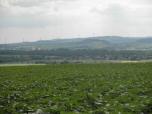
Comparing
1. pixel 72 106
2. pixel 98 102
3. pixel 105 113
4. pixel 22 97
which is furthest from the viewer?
pixel 22 97

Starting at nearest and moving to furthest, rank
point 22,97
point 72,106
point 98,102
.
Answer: point 72,106 → point 98,102 → point 22,97

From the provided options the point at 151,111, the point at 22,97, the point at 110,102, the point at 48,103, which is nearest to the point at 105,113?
the point at 151,111

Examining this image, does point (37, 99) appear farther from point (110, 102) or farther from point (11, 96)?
point (110, 102)

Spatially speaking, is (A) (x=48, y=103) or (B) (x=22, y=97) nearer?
(A) (x=48, y=103)

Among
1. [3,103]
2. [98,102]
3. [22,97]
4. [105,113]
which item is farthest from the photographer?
[22,97]

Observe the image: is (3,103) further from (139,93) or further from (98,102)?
(139,93)

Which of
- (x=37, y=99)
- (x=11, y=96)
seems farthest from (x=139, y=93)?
(x=11, y=96)

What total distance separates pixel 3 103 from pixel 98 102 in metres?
6.99

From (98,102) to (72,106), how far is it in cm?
250

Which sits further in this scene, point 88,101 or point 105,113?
point 88,101

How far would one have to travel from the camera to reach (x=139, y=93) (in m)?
29.8

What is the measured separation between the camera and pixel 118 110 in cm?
2064

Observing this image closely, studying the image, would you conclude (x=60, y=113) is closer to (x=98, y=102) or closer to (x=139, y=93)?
(x=98, y=102)

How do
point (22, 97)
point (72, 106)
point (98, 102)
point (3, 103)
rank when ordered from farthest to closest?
point (22, 97)
point (3, 103)
point (98, 102)
point (72, 106)
